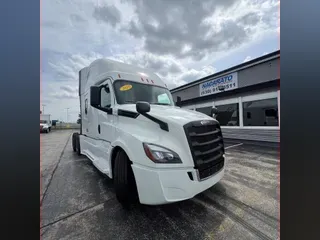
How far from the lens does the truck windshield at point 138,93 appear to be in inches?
130

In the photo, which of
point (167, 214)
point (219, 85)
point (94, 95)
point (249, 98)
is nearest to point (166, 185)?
point (167, 214)

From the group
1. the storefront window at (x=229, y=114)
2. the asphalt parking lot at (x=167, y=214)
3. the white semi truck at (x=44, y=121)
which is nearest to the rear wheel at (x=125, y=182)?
the asphalt parking lot at (x=167, y=214)

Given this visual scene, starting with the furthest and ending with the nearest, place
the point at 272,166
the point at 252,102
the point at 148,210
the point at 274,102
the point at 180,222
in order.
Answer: the point at 252,102
the point at 274,102
the point at 272,166
the point at 148,210
the point at 180,222

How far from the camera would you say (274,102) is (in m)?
7.66

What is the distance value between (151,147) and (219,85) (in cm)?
1023

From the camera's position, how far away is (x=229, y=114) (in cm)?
1013

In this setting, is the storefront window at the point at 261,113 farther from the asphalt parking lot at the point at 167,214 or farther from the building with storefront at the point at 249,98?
the asphalt parking lot at the point at 167,214

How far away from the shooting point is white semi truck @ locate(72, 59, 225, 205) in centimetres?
207

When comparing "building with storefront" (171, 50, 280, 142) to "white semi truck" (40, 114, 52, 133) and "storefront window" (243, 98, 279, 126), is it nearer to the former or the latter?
"storefront window" (243, 98, 279, 126)
